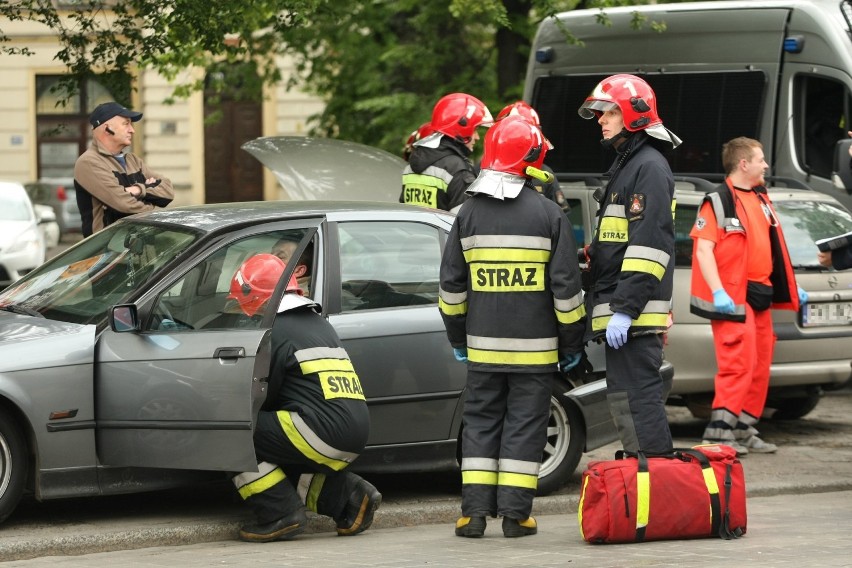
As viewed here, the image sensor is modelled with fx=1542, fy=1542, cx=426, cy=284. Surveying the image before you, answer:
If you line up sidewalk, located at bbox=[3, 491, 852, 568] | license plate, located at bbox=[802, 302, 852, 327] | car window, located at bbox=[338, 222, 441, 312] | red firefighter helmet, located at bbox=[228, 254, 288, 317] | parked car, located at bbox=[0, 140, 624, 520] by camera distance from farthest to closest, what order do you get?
license plate, located at bbox=[802, 302, 852, 327] < car window, located at bbox=[338, 222, 441, 312] < red firefighter helmet, located at bbox=[228, 254, 288, 317] < parked car, located at bbox=[0, 140, 624, 520] < sidewalk, located at bbox=[3, 491, 852, 568]

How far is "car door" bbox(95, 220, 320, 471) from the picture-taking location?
6.44 m

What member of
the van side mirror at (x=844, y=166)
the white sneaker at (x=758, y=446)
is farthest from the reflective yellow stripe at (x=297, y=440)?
the van side mirror at (x=844, y=166)

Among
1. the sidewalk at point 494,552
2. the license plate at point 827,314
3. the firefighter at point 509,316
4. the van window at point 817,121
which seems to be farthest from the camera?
the van window at point 817,121

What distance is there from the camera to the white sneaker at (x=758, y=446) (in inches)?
369

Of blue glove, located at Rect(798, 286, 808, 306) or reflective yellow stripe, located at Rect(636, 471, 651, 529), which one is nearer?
reflective yellow stripe, located at Rect(636, 471, 651, 529)

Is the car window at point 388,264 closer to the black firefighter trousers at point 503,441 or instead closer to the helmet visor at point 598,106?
the black firefighter trousers at point 503,441

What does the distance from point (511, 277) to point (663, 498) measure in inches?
44.5

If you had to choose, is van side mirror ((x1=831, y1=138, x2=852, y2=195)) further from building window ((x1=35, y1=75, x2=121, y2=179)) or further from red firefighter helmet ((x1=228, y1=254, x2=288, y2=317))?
building window ((x1=35, y1=75, x2=121, y2=179))

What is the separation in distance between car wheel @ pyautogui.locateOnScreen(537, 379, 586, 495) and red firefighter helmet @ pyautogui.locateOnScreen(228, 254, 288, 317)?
171cm

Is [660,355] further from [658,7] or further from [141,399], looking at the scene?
[658,7]

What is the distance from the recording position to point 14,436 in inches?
256

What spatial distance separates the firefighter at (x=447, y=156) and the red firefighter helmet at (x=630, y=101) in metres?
2.12

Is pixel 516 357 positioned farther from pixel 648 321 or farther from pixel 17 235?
pixel 17 235

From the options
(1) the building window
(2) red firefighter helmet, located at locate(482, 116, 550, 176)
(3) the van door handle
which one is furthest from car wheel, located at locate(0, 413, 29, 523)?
(1) the building window
